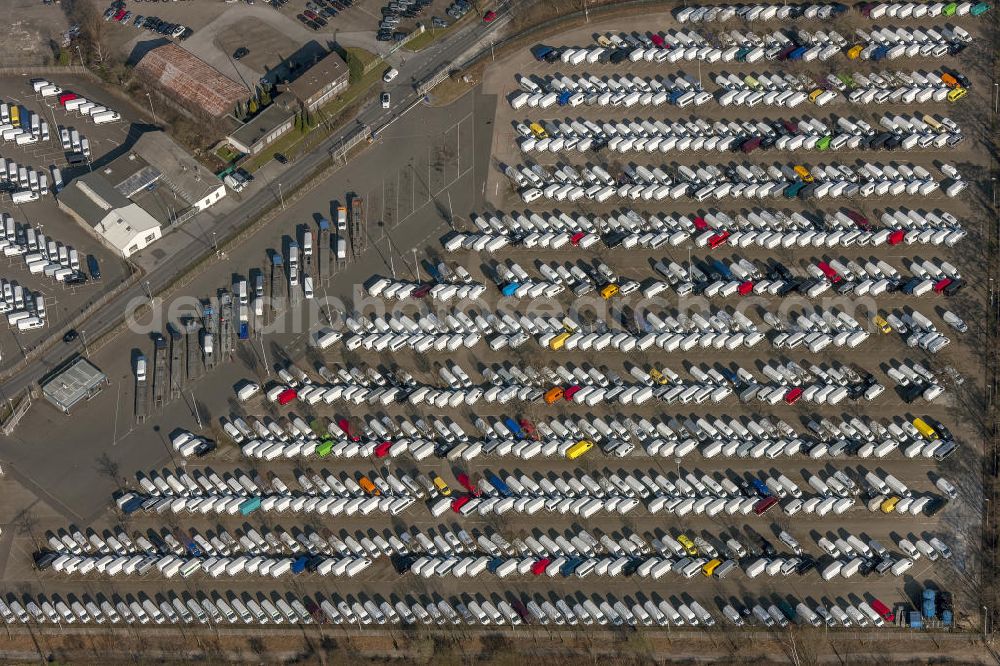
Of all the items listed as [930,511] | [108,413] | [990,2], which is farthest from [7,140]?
[990,2]

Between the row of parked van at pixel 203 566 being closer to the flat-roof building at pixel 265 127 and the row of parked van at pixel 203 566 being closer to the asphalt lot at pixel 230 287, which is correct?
the asphalt lot at pixel 230 287

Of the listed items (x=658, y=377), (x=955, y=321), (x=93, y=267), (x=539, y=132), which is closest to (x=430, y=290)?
(x=539, y=132)

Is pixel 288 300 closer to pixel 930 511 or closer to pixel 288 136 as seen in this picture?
pixel 288 136

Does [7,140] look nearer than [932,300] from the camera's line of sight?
No

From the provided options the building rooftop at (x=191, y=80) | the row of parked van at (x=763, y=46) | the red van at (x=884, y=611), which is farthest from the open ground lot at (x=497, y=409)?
the building rooftop at (x=191, y=80)

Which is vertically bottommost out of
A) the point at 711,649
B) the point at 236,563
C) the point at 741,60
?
the point at 236,563
